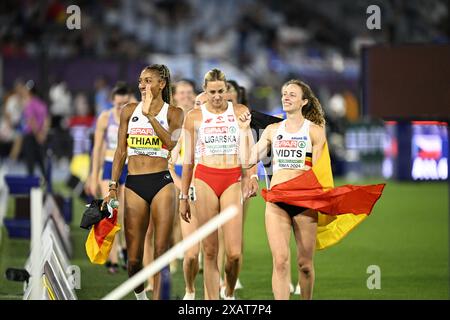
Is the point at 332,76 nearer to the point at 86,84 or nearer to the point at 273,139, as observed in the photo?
the point at 86,84

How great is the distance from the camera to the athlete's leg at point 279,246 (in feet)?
32.0

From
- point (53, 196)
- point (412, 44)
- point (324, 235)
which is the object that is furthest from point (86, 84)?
point (324, 235)

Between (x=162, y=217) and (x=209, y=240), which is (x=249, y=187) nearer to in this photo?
(x=209, y=240)

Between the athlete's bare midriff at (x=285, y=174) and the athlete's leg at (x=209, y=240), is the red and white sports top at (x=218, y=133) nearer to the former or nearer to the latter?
the athlete's leg at (x=209, y=240)

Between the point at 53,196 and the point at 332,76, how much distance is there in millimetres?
22083

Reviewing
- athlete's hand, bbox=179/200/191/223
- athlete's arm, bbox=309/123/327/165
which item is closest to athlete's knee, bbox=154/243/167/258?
athlete's hand, bbox=179/200/191/223

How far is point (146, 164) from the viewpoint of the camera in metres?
10.2

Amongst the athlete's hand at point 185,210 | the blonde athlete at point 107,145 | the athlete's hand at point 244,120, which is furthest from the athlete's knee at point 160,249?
the blonde athlete at point 107,145

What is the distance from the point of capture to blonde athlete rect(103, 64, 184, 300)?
10.1 metres

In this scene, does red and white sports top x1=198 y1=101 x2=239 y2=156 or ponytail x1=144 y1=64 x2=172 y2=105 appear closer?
ponytail x1=144 y1=64 x2=172 y2=105

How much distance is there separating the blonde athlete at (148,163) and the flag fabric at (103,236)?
0.43 ft

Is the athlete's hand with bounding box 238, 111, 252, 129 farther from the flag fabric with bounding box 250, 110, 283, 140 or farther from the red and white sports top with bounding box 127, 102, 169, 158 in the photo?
the red and white sports top with bounding box 127, 102, 169, 158

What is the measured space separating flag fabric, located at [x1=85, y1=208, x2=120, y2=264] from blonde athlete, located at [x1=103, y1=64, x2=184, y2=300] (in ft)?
0.43
